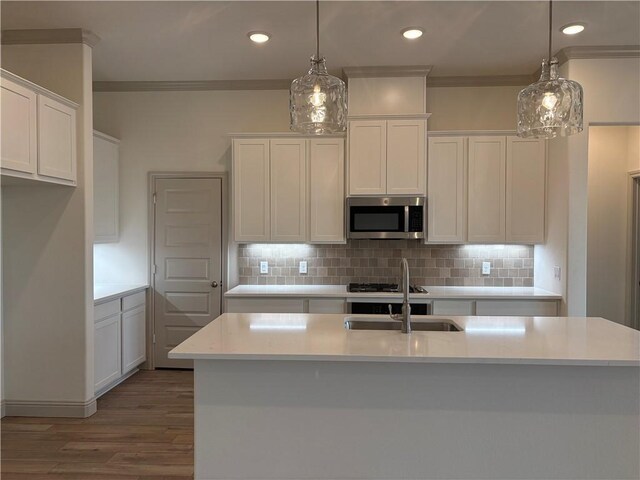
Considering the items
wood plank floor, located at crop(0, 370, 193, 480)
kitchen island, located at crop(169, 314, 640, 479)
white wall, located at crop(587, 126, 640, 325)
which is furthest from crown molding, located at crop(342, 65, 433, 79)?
wood plank floor, located at crop(0, 370, 193, 480)

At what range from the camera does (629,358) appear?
6.40 feet

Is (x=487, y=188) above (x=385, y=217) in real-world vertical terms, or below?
above

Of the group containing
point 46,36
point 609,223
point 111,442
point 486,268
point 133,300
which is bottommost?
point 111,442

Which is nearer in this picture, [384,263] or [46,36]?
[46,36]

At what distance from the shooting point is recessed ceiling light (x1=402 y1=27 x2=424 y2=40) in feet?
11.5

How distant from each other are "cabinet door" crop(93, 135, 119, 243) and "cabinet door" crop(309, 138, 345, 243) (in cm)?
203

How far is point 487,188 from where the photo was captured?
431cm

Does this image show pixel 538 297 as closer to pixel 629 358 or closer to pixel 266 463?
pixel 629 358

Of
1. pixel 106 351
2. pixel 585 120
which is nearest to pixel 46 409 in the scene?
pixel 106 351

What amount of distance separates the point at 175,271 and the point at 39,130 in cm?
207

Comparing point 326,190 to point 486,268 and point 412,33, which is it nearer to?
point 412,33

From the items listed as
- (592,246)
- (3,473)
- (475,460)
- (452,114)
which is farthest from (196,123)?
(592,246)

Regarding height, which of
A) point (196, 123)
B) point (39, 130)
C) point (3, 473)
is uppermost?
point (196, 123)

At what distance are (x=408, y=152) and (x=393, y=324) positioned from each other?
79.4 inches
